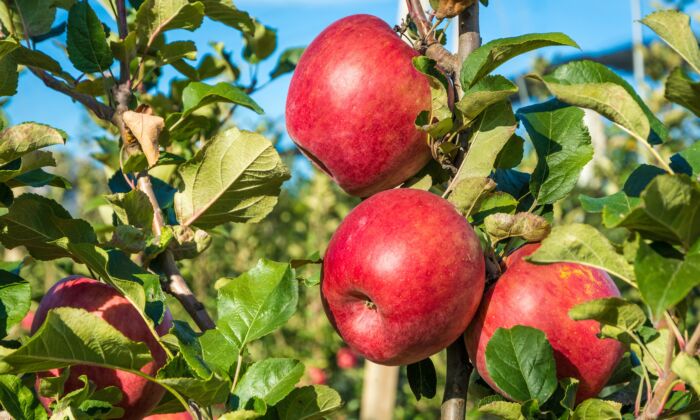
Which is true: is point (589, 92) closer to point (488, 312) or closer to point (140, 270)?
point (488, 312)

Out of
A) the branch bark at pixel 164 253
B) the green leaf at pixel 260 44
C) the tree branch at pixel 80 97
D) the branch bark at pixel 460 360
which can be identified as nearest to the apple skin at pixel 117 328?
the branch bark at pixel 164 253

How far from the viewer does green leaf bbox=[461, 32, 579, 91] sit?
0.78 meters

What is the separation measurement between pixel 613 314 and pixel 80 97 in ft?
2.58

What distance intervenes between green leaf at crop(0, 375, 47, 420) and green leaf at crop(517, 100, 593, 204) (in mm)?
630

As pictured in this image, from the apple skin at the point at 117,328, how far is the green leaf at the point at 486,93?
47 cm

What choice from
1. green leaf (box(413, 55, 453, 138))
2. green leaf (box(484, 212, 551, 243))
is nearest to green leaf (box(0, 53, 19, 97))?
green leaf (box(413, 55, 453, 138))

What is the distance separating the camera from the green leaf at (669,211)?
0.59m

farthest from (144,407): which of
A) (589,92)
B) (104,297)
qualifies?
(589,92)

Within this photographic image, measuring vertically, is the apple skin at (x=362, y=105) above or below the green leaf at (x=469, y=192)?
above

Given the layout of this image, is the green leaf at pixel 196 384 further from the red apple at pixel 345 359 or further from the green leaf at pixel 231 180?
the red apple at pixel 345 359

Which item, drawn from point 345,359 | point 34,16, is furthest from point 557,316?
point 345,359

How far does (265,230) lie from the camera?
184 inches

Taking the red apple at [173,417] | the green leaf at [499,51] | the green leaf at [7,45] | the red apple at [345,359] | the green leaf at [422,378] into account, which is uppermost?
the green leaf at [7,45]

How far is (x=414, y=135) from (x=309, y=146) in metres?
0.14
